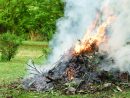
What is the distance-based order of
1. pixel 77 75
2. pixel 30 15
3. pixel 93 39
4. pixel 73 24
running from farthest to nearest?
pixel 30 15 → pixel 73 24 → pixel 93 39 → pixel 77 75

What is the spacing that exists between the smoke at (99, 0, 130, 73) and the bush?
1040 cm

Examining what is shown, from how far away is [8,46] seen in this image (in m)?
21.8

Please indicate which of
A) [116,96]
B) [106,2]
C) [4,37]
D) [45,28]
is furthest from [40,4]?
[116,96]

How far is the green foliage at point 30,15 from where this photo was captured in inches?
1296

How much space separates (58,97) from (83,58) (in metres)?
1.60

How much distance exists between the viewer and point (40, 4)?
3422 cm

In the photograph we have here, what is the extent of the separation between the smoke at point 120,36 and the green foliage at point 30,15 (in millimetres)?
19001

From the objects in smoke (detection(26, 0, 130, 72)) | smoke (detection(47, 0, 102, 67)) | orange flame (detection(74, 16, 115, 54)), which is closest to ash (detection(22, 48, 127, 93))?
orange flame (detection(74, 16, 115, 54))

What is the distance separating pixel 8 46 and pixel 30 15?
14.6 m

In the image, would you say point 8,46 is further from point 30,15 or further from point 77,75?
point 30,15

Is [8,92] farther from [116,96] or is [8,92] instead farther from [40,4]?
[40,4]

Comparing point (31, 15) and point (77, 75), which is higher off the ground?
point (77, 75)

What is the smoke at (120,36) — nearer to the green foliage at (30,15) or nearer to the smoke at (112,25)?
the smoke at (112,25)

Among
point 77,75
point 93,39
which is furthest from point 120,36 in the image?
point 77,75
